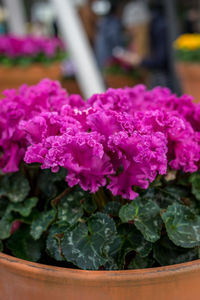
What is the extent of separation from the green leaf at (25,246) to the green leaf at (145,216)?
134 mm

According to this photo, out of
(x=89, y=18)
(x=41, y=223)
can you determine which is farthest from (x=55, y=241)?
(x=89, y=18)

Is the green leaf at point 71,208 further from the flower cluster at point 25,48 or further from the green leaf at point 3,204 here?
the flower cluster at point 25,48

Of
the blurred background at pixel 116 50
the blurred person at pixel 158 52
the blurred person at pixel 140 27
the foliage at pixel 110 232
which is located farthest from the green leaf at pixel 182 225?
the blurred person at pixel 140 27

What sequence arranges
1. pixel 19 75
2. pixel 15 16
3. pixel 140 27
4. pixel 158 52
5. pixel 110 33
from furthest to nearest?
Answer: pixel 15 16 < pixel 110 33 < pixel 140 27 < pixel 158 52 < pixel 19 75

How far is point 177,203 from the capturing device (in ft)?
1.79

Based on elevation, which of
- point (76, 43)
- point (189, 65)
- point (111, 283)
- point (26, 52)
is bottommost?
point (111, 283)

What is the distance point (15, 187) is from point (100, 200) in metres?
0.15

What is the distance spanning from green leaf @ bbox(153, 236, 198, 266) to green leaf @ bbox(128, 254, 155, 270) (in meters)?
0.01

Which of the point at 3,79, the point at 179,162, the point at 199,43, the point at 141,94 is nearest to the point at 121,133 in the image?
the point at 179,162

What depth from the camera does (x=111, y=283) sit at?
402mm

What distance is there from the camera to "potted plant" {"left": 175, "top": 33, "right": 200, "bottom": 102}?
2365 mm

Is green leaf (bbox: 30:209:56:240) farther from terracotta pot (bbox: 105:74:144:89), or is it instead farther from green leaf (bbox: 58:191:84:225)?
terracotta pot (bbox: 105:74:144:89)

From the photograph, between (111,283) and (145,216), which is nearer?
(111,283)

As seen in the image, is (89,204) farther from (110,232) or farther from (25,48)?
A: (25,48)
